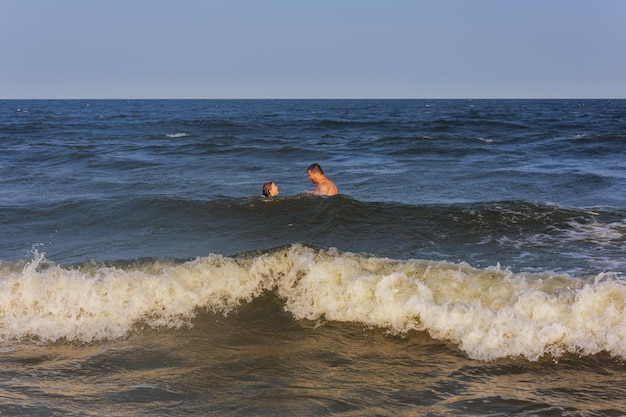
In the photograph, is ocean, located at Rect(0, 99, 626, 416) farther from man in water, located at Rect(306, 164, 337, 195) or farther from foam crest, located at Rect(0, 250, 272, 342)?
man in water, located at Rect(306, 164, 337, 195)

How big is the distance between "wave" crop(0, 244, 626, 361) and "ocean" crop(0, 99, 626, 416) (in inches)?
0.8

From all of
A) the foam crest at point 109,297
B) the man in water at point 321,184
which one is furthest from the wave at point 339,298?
the man in water at point 321,184

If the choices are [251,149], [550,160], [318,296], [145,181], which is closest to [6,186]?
[145,181]

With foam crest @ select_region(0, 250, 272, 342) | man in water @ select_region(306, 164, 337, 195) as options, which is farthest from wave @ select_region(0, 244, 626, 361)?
man in water @ select_region(306, 164, 337, 195)

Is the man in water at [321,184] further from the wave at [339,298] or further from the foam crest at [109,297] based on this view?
the foam crest at [109,297]

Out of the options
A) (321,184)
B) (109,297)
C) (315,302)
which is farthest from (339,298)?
(321,184)

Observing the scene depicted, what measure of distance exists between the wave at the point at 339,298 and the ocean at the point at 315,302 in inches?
0.8

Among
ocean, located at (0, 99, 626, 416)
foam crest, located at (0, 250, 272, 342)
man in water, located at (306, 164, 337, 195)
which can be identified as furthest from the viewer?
man in water, located at (306, 164, 337, 195)

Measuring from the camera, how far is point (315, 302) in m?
6.89

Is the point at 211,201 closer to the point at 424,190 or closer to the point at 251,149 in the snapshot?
the point at 424,190

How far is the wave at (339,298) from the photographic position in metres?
5.74

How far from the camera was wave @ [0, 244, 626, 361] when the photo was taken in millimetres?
5742

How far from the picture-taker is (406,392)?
187 inches

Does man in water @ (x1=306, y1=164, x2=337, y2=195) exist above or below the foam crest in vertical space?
above
